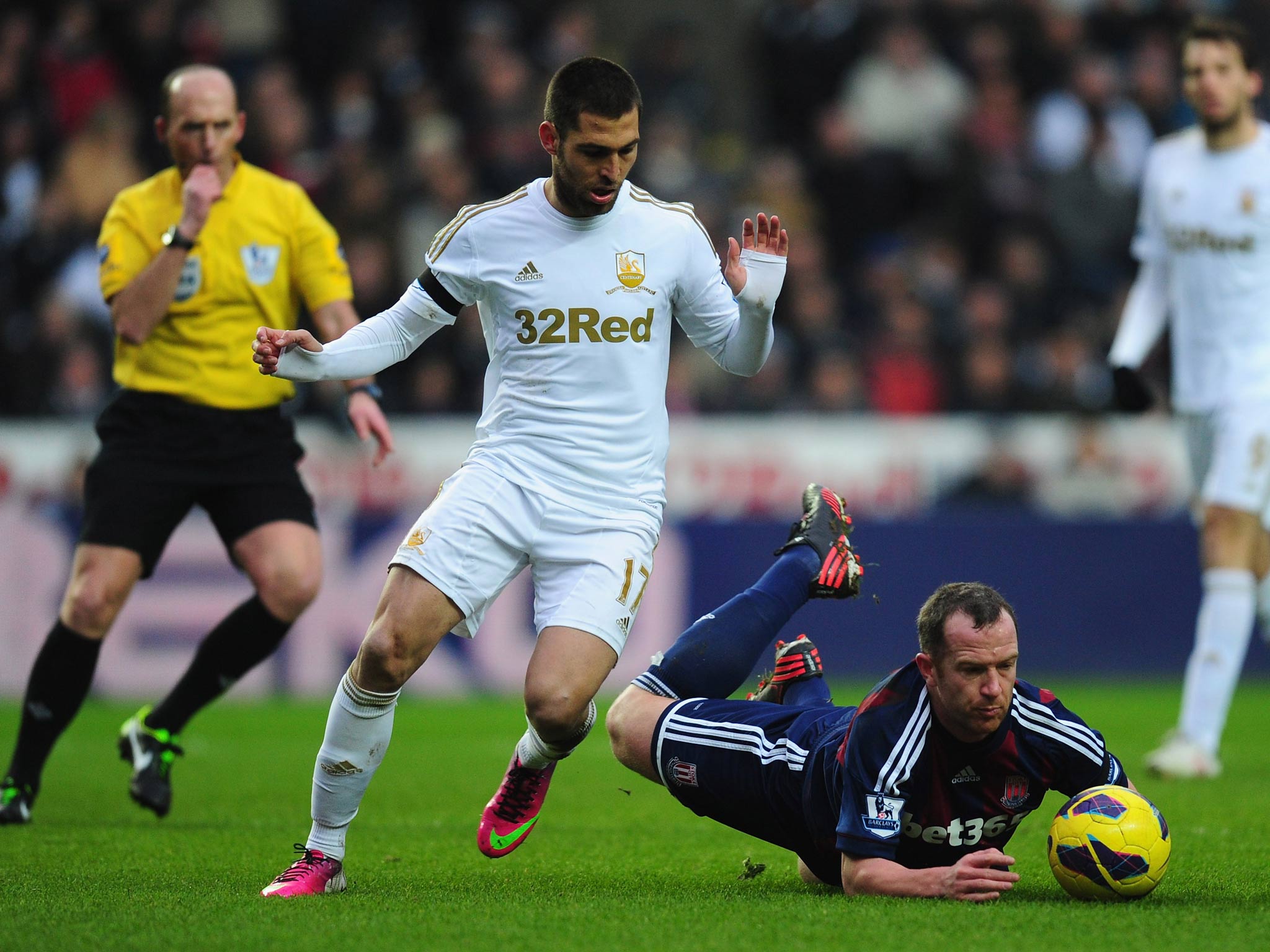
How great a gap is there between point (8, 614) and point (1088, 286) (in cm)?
898

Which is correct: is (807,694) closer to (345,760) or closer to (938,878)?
(938,878)

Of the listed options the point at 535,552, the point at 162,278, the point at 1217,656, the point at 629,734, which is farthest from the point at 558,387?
the point at 1217,656

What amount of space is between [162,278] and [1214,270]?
183 inches

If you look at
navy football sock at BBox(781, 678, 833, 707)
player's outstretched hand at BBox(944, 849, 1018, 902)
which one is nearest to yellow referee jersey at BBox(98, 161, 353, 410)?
navy football sock at BBox(781, 678, 833, 707)

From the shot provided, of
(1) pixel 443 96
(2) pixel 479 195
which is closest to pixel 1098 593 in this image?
(2) pixel 479 195

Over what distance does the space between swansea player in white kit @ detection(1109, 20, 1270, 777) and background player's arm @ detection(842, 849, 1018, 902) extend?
3289mm

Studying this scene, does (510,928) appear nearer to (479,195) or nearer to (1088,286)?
(479,195)

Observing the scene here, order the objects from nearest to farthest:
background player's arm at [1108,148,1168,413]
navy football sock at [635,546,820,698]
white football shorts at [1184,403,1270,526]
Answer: navy football sock at [635,546,820,698], white football shorts at [1184,403,1270,526], background player's arm at [1108,148,1168,413]

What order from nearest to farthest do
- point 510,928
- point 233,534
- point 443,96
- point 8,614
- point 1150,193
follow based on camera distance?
point 510,928 < point 233,534 < point 1150,193 < point 8,614 < point 443,96

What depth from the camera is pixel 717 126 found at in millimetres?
16734

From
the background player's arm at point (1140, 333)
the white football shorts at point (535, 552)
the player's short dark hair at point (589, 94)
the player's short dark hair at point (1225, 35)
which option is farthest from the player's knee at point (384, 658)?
the player's short dark hair at point (1225, 35)

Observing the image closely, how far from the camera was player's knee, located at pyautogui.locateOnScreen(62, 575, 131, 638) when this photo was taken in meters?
6.40

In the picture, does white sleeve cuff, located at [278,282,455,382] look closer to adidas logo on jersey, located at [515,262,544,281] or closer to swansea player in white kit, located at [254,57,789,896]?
swansea player in white kit, located at [254,57,789,896]

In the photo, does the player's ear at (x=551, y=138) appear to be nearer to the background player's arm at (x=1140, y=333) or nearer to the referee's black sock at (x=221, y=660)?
the referee's black sock at (x=221, y=660)
